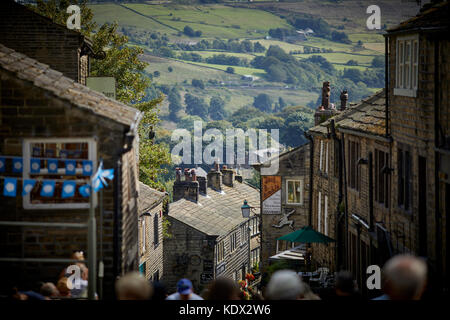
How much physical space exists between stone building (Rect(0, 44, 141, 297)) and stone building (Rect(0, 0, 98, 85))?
7937 millimetres

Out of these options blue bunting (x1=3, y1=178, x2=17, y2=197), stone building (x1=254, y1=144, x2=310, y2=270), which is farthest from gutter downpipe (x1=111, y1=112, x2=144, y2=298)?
stone building (x1=254, y1=144, x2=310, y2=270)

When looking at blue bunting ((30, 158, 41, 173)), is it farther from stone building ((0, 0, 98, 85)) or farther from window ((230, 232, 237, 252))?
window ((230, 232, 237, 252))

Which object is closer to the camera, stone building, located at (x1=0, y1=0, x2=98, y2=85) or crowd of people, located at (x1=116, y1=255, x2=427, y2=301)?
crowd of people, located at (x1=116, y1=255, x2=427, y2=301)

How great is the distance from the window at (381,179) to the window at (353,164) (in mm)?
2040

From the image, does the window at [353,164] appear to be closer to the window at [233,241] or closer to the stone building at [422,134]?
the stone building at [422,134]

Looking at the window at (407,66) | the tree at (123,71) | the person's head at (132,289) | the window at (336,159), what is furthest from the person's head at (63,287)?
the tree at (123,71)

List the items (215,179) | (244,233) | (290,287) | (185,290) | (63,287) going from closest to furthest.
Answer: (290,287) < (185,290) < (63,287) < (244,233) < (215,179)

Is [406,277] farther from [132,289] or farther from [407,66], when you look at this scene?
[407,66]

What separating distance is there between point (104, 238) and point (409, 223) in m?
6.29

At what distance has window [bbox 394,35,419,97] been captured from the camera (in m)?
14.0

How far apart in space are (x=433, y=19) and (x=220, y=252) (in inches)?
1315

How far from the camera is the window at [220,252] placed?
44.1 meters

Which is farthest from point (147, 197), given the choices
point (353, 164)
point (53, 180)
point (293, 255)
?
point (53, 180)

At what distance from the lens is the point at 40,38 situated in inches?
818
